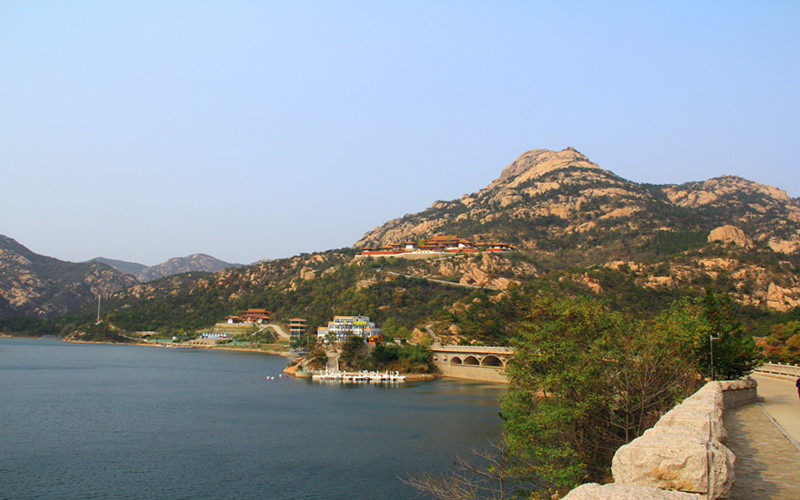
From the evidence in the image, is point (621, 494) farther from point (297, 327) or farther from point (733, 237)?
point (733, 237)

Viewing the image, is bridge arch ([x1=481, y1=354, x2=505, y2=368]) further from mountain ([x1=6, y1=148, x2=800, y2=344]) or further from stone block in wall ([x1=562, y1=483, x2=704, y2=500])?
stone block in wall ([x1=562, y1=483, x2=704, y2=500])

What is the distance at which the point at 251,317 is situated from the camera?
136 meters

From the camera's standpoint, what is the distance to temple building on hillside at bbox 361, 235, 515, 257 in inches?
5394

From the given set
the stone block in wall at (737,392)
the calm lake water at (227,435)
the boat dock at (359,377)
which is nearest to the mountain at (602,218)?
the boat dock at (359,377)

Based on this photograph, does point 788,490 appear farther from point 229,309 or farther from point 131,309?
point 131,309

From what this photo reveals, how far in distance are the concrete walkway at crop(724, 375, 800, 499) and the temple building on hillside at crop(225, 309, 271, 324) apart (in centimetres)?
12134

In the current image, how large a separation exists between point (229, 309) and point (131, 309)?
36756 millimetres

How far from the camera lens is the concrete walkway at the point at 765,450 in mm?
8657

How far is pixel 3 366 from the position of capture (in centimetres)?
7838

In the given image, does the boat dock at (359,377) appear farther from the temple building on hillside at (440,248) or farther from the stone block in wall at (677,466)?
the temple building on hillside at (440,248)

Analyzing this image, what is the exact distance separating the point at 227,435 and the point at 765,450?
104 feet

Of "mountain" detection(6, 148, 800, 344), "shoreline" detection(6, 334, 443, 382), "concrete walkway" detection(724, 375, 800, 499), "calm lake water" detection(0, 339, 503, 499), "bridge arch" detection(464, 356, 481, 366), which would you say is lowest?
"shoreline" detection(6, 334, 443, 382)

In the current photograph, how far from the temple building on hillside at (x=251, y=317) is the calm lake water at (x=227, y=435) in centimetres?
6629

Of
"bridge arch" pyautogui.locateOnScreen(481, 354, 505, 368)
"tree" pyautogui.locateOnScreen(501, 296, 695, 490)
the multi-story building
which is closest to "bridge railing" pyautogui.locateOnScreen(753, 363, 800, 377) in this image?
"tree" pyautogui.locateOnScreen(501, 296, 695, 490)
